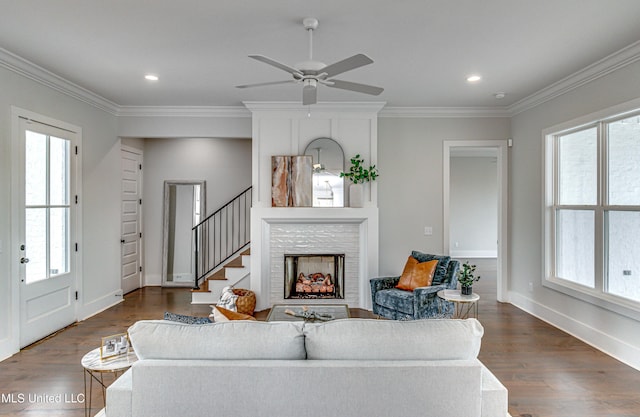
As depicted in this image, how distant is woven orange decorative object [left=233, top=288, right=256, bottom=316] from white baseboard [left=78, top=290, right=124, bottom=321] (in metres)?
1.91

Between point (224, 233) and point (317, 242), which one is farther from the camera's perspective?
point (224, 233)

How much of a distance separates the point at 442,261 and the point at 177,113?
429cm

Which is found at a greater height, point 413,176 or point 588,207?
point 413,176

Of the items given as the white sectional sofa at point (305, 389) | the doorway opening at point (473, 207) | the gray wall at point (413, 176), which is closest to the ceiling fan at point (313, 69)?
the white sectional sofa at point (305, 389)

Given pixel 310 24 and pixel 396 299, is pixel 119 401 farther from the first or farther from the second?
pixel 396 299

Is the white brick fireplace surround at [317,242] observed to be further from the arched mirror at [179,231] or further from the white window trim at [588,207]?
the white window trim at [588,207]

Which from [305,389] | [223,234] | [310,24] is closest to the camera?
[305,389]

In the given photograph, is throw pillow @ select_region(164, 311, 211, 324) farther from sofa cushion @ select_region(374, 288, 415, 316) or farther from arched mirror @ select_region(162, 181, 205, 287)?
arched mirror @ select_region(162, 181, 205, 287)

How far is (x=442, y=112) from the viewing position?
5441mm

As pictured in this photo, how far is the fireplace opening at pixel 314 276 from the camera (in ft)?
17.1

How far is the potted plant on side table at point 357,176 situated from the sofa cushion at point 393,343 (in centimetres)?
337

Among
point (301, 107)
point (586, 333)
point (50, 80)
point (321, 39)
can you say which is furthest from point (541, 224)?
point (50, 80)

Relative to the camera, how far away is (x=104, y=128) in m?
5.18

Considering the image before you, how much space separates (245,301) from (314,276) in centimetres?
107
